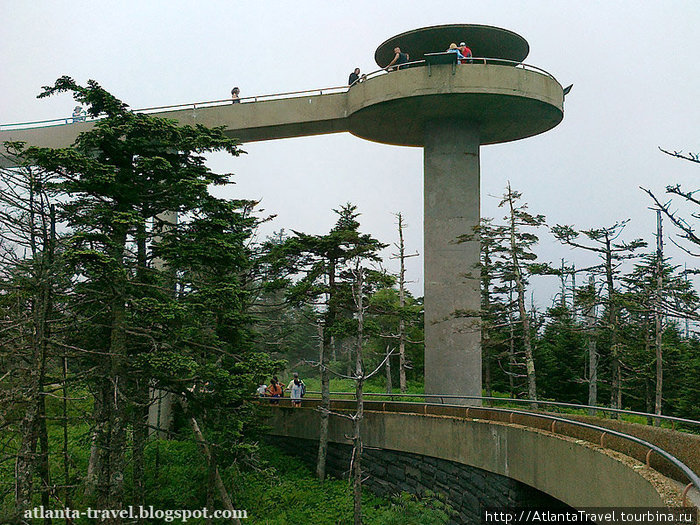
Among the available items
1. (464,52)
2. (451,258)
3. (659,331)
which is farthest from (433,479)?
(464,52)

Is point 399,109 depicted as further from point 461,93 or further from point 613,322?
point 613,322

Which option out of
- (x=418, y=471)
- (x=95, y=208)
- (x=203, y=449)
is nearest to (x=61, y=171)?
(x=95, y=208)

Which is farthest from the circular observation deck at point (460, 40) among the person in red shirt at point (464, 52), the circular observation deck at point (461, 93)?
the person in red shirt at point (464, 52)

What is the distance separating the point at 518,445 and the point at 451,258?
8.91m

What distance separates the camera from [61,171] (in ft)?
42.2

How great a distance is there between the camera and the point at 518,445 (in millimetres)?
13469

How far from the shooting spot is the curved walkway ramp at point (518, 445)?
354 inches

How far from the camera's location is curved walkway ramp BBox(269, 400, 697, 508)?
9000 millimetres

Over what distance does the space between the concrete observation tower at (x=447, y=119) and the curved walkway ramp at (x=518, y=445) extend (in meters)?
3.45

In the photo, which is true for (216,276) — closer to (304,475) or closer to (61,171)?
(61,171)

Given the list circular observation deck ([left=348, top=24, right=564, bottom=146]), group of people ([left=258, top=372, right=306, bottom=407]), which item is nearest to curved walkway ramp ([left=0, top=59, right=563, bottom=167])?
circular observation deck ([left=348, top=24, right=564, bottom=146])

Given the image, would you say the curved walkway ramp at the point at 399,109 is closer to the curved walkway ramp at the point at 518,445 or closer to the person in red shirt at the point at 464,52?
the person in red shirt at the point at 464,52

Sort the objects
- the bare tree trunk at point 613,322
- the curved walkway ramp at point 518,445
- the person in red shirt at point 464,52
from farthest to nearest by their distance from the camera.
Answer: the person in red shirt at point 464,52 → the bare tree trunk at point 613,322 → the curved walkway ramp at point 518,445

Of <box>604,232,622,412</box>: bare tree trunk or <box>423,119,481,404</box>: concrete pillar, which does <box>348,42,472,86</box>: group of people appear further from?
<box>604,232,622,412</box>: bare tree trunk
